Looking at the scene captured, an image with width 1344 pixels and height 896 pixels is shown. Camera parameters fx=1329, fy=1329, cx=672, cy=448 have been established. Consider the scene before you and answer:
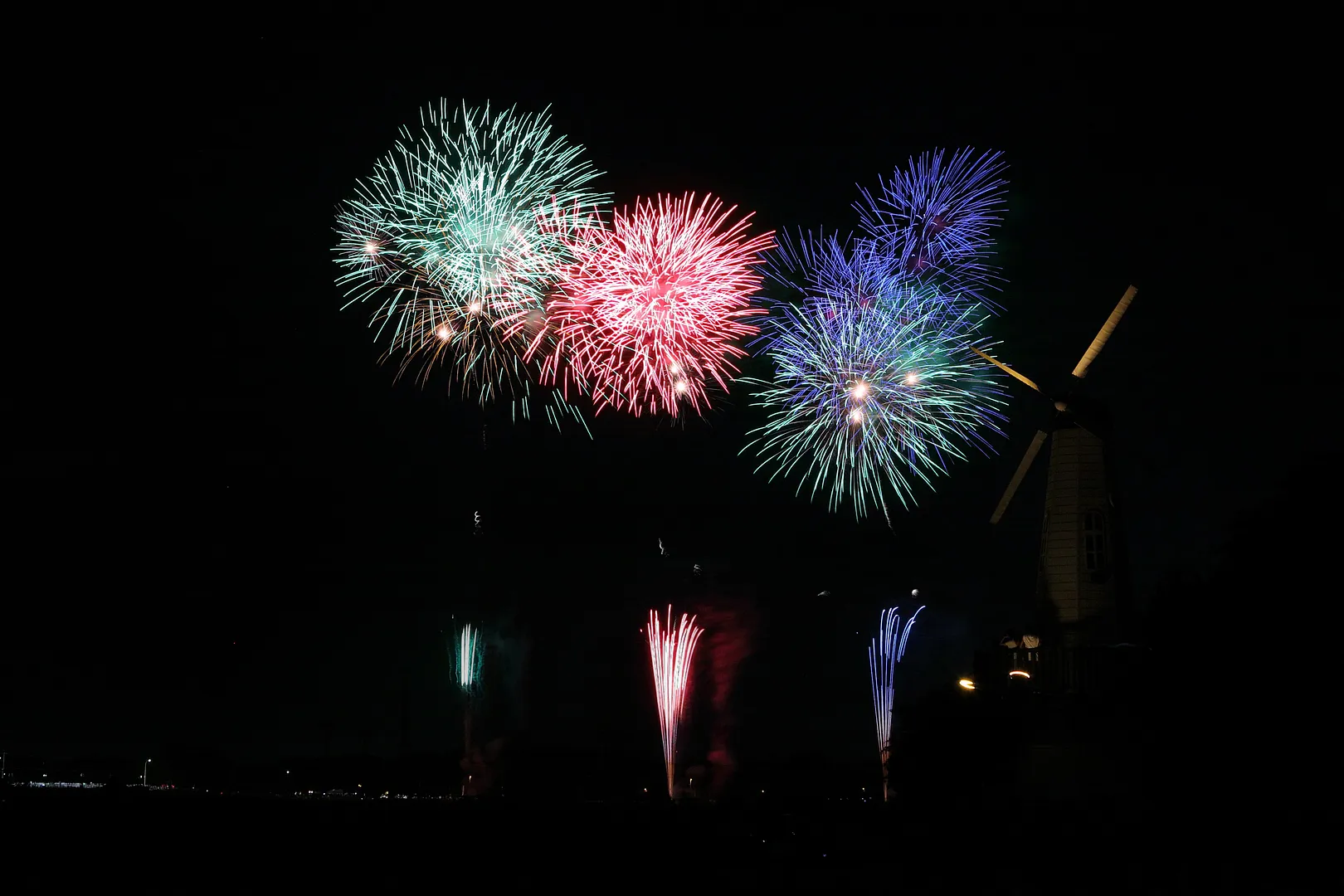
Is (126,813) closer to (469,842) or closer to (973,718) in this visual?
(469,842)

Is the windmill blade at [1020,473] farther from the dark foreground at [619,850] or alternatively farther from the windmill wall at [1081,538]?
the dark foreground at [619,850]

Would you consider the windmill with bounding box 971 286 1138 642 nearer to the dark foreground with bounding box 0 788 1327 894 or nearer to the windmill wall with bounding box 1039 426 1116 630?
the windmill wall with bounding box 1039 426 1116 630

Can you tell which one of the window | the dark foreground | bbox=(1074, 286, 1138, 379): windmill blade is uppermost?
bbox=(1074, 286, 1138, 379): windmill blade

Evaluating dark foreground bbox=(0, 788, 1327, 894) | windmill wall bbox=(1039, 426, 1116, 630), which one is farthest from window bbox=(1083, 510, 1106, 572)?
dark foreground bbox=(0, 788, 1327, 894)

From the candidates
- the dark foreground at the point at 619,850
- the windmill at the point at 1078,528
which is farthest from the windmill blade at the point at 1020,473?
the dark foreground at the point at 619,850

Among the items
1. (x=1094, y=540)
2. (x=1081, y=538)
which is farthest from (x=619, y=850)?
(x=1094, y=540)

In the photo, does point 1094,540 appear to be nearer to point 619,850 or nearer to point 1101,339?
point 1101,339
